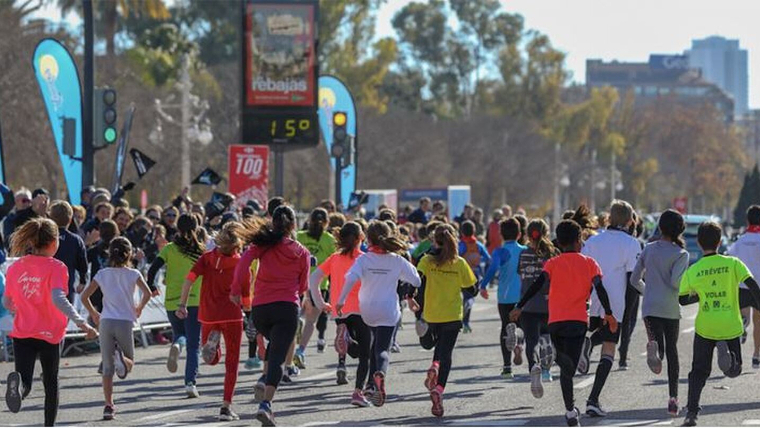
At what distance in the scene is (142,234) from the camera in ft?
64.4

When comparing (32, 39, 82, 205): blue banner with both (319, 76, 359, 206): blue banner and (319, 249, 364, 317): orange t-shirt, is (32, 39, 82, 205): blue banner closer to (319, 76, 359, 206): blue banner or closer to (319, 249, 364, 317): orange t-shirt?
(319, 76, 359, 206): blue banner

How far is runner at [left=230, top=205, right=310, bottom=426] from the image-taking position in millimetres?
12336

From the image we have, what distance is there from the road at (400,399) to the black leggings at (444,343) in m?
0.36

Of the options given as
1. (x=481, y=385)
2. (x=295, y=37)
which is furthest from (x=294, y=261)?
(x=295, y=37)

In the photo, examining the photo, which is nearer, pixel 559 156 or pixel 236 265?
pixel 236 265

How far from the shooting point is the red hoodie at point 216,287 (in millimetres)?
13570

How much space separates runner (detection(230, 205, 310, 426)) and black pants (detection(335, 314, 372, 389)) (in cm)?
179

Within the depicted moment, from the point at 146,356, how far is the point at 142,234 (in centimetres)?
145

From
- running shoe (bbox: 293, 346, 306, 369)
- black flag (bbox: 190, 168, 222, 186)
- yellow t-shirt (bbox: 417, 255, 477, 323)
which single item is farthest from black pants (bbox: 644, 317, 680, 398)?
black flag (bbox: 190, 168, 222, 186)

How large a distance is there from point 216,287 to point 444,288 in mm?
1885

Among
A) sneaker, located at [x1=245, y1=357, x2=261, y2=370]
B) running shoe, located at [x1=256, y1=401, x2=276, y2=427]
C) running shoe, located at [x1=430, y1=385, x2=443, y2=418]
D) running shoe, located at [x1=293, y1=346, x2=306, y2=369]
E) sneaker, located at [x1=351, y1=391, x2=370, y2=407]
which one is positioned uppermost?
running shoe, located at [x1=256, y1=401, x2=276, y2=427]

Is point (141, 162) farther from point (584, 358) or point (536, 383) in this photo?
point (536, 383)

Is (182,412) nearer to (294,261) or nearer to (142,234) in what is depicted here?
(294,261)

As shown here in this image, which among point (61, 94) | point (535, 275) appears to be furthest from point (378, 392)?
point (61, 94)
